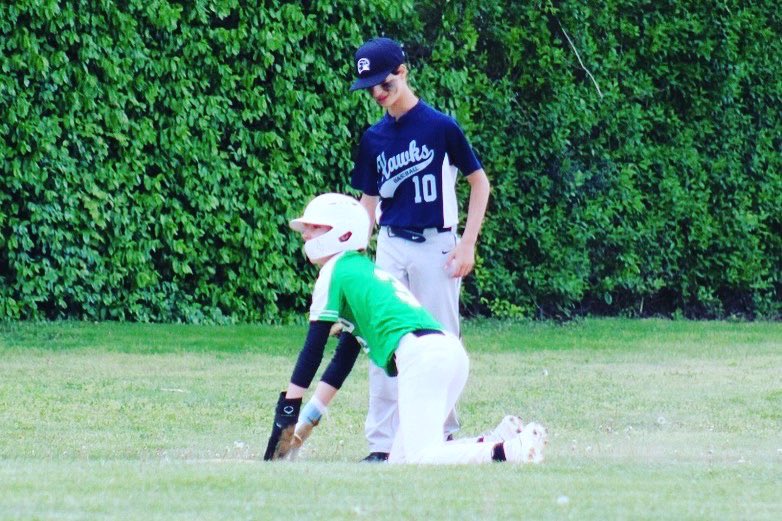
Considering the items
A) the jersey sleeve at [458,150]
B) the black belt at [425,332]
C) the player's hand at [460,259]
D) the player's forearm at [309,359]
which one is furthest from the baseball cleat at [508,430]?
the jersey sleeve at [458,150]

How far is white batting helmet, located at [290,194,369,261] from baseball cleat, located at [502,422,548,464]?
120cm

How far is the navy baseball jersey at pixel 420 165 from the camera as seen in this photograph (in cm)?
773

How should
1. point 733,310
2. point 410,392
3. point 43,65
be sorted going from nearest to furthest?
1. point 410,392
2. point 43,65
3. point 733,310

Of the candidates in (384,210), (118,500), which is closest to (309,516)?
(118,500)

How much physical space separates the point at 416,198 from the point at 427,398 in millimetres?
1303

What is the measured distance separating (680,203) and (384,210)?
8.50 m

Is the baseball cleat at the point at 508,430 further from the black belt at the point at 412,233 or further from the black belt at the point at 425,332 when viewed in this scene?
the black belt at the point at 412,233

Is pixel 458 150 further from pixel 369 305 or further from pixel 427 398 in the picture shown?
pixel 427 398

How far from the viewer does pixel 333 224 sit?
7086 mm

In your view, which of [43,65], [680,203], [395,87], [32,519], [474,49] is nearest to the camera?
[32,519]

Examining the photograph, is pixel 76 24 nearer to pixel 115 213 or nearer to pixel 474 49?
pixel 115 213

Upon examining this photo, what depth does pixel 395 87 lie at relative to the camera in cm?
766

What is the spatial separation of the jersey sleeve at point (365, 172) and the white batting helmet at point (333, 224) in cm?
79

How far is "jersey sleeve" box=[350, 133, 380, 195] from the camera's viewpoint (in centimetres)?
790
